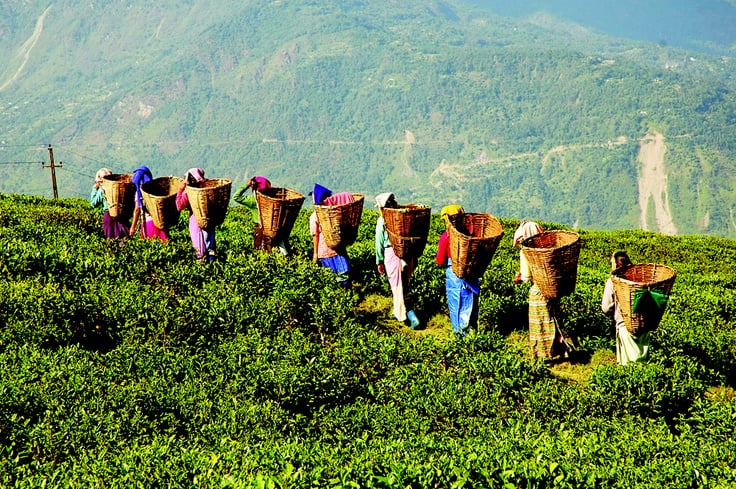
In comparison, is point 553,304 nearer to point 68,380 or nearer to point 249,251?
point 249,251

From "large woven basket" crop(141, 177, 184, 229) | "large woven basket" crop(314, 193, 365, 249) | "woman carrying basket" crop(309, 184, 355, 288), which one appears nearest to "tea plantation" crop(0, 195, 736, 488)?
"woman carrying basket" crop(309, 184, 355, 288)

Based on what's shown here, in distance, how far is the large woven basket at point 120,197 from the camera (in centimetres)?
1141

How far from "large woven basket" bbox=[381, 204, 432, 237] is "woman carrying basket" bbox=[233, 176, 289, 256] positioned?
1868 millimetres

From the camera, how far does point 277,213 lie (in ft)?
33.5

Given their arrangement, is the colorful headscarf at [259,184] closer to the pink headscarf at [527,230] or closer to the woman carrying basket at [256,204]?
the woman carrying basket at [256,204]

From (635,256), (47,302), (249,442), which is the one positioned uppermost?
(47,302)

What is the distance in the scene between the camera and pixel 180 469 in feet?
17.0

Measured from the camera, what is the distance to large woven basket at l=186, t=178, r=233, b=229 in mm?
10227

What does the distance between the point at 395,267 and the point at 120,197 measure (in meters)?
4.50

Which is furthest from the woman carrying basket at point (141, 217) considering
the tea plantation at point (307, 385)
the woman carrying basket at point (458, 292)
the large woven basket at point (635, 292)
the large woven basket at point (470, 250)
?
the large woven basket at point (635, 292)

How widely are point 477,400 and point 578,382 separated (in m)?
2.06

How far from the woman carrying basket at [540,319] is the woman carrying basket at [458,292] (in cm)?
55

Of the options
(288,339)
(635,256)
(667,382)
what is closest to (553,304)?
(667,382)

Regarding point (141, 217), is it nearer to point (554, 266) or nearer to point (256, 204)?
point (256, 204)
